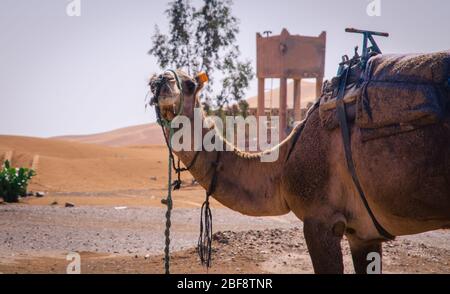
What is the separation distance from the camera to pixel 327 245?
15.5 feet

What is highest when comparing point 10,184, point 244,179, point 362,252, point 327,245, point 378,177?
point 378,177

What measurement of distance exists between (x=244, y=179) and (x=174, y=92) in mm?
1013

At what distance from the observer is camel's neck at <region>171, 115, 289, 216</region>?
537 centimetres

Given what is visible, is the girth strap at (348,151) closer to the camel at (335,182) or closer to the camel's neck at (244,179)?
the camel at (335,182)

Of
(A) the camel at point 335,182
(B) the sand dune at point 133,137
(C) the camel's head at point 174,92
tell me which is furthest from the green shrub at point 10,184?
(B) the sand dune at point 133,137

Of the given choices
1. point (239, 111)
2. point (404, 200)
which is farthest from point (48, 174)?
point (404, 200)

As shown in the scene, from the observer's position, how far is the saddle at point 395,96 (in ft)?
14.4

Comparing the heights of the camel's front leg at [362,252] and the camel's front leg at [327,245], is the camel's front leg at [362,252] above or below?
below

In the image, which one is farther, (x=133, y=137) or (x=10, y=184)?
(x=133, y=137)

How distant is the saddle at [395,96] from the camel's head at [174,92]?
125cm

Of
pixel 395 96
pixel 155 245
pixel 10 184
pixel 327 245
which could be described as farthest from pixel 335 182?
pixel 10 184

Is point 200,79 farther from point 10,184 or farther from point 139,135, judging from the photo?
point 139,135

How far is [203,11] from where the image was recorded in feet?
99.7
